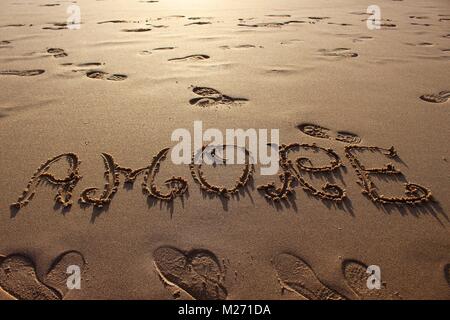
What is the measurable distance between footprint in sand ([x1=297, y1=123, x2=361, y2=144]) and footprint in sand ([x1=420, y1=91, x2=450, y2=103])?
30.7 inches

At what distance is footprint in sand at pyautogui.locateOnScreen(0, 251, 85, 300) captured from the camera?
1.07 m

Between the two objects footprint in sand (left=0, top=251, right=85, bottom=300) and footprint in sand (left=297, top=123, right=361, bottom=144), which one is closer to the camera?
footprint in sand (left=0, top=251, right=85, bottom=300)

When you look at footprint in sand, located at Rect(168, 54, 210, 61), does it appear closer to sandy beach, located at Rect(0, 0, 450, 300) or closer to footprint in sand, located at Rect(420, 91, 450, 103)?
sandy beach, located at Rect(0, 0, 450, 300)

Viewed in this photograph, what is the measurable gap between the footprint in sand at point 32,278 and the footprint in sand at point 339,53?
2569 mm

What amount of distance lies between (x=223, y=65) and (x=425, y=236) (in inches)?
72.6

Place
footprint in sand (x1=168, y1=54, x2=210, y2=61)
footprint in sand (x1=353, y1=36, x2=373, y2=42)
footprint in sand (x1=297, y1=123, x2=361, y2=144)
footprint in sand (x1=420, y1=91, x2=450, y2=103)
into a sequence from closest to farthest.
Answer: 1. footprint in sand (x1=297, y1=123, x2=361, y2=144)
2. footprint in sand (x1=420, y1=91, x2=450, y2=103)
3. footprint in sand (x1=168, y1=54, x2=210, y2=61)
4. footprint in sand (x1=353, y1=36, x2=373, y2=42)

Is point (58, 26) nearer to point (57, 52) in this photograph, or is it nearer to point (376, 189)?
point (57, 52)

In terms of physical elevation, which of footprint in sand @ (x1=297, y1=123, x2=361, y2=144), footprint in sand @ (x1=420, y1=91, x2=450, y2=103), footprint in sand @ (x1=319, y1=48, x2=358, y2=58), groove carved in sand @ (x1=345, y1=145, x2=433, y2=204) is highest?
footprint in sand @ (x1=319, y1=48, x2=358, y2=58)

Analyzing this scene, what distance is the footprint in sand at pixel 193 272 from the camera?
3.56 ft

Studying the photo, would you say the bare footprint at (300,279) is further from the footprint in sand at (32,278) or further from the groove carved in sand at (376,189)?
the footprint in sand at (32,278)

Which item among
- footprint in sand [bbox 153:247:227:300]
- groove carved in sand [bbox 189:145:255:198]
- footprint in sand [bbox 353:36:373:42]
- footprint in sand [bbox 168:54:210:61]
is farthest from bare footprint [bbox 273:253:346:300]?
footprint in sand [bbox 353:36:373:42]

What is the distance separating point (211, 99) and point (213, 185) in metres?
0.80

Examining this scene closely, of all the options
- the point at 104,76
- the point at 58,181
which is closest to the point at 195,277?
the point at 58,181
